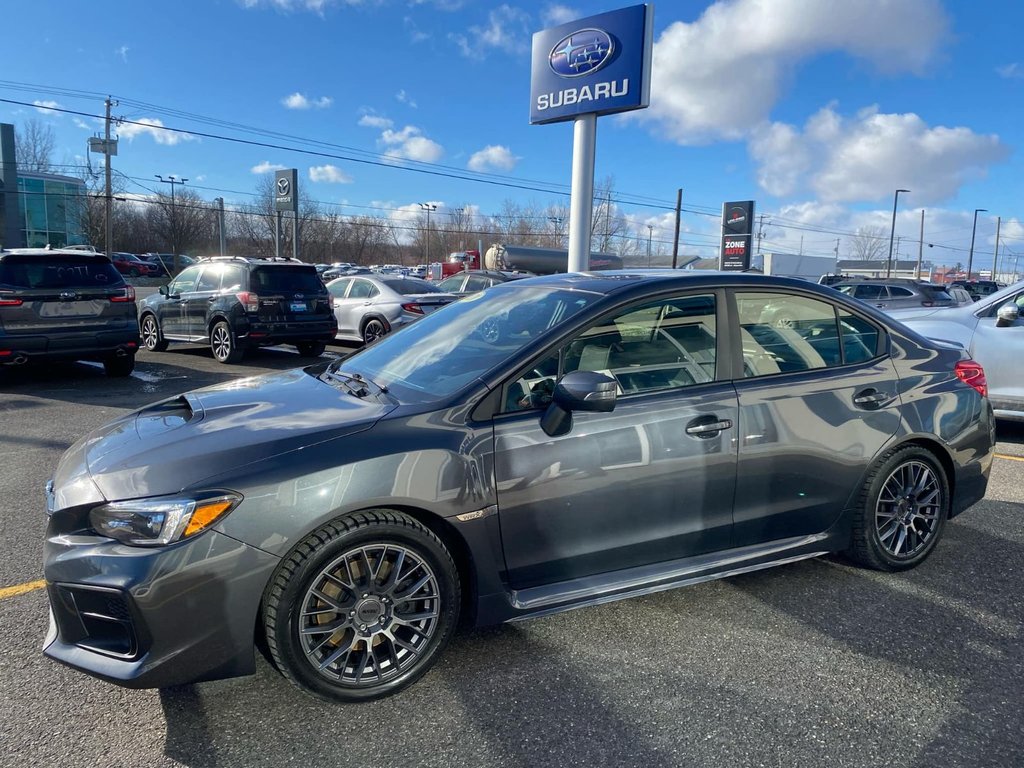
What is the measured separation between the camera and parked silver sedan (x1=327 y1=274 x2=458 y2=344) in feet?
42.1

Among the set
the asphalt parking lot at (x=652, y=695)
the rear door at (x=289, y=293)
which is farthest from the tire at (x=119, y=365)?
the asphalt parking lot at (x=652, y=695)

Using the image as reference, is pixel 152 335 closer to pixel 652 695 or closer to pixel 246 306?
pixel 246 306

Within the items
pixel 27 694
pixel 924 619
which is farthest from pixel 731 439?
pixel 27 694

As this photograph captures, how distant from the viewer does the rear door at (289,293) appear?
37.5 ft

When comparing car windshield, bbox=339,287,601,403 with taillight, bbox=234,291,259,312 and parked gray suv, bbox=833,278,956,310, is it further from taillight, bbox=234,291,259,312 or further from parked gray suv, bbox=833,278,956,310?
parked gray suv, bbox=833,278,956,310

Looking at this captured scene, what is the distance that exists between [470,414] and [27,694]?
6.39 ft

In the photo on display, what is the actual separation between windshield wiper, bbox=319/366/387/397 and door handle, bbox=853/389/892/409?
233 cm

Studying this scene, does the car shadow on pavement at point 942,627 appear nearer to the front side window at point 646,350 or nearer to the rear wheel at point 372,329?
the front side window at point 646,350

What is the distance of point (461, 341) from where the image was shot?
3461mm

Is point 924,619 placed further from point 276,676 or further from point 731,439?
point 276,676

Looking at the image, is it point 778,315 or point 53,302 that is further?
point 53,302

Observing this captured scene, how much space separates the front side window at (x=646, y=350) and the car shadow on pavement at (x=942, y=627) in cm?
121

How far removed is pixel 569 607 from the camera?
2.88 meters

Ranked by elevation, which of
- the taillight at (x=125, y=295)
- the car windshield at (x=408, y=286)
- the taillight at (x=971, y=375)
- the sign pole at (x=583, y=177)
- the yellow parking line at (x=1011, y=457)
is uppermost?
the sign pole at (x=583, y=177)
